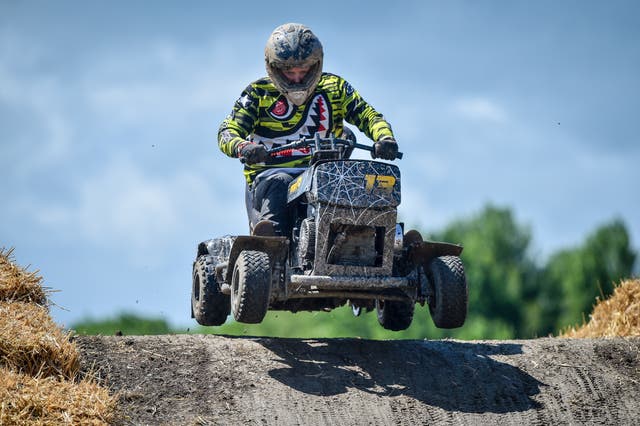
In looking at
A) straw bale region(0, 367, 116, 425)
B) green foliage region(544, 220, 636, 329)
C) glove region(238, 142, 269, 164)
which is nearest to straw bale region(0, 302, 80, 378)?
straw bale region(0, 367, 116, 425)

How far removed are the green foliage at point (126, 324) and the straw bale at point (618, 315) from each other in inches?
1920

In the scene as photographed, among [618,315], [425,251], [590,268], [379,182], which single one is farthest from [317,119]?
[590,268]

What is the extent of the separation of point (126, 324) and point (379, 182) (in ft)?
183

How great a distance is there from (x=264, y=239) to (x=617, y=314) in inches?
227

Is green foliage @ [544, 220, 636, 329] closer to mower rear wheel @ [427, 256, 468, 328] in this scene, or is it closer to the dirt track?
the dirt track

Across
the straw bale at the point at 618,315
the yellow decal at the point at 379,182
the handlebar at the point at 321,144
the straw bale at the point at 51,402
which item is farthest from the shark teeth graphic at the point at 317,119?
the straw bale at the point at 618,315

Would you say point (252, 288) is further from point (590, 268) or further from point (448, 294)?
point (590, 268)

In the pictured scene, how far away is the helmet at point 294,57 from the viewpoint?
10.6 meters

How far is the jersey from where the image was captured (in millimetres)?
10844

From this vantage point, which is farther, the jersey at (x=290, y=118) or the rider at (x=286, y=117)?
the jersey at (x=290, y=118)

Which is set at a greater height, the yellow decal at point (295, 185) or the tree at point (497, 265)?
the tree at point (497, 265)

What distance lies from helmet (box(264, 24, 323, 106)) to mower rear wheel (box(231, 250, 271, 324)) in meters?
2.17

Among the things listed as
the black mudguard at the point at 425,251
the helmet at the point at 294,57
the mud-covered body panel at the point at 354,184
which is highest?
the helmet at the point at 294,57

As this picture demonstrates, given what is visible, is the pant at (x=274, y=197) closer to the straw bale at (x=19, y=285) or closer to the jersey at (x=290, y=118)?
the jersey at (x=290, y=118)
